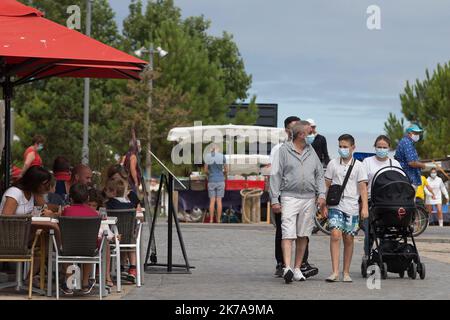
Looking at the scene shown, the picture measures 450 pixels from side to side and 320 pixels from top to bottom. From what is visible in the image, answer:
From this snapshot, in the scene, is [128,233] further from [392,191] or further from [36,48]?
[392,191]

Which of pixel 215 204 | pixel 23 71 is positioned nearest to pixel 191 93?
pixel 215 204

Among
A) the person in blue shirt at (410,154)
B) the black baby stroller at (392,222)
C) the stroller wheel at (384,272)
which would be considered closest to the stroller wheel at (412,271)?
the black baby stroller at (392,222)

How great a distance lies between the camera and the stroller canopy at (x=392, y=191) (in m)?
14.7

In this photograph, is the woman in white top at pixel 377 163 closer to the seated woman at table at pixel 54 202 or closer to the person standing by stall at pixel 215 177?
the seated woman at table at pixel 54 202

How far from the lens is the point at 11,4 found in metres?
13.6

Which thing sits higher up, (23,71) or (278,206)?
(23,71)

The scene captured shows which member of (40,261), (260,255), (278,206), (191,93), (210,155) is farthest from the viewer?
(191,93)

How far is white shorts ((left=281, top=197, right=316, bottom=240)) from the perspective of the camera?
14102 millimetres

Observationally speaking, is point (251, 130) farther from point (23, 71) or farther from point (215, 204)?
point (23, 71)

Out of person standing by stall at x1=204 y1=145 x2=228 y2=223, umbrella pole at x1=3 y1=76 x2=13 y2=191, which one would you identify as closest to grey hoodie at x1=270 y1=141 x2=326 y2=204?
umbrella pole at x1=3 y1=76 x2=13 y2=191

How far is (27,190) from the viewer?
12.9 m

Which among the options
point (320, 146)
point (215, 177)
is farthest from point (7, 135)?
point (215, 177)

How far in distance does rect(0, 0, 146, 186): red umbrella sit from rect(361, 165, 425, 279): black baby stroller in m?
3.20
